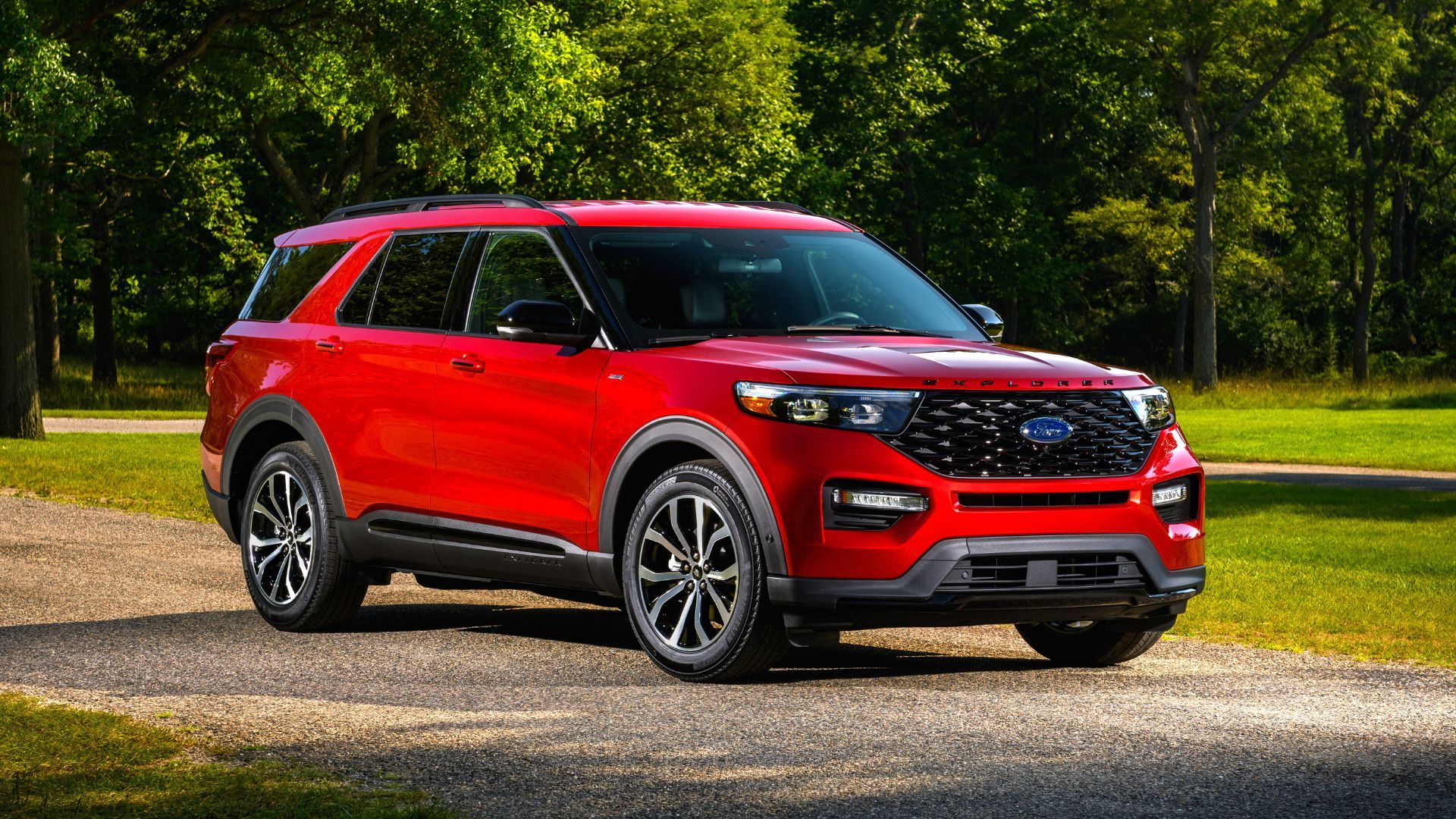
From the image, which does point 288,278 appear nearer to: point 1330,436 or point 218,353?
point 218,353

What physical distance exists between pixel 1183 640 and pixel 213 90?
79.0ft

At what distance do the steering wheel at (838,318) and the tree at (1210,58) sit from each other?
132 ft

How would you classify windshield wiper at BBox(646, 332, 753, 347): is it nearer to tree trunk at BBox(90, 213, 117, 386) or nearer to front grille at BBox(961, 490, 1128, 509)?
front grille at BBox(961, 490, 1128, 509)

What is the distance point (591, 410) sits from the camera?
25.5ft

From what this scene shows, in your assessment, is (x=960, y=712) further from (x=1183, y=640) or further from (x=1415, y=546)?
(x=1415, y=546)

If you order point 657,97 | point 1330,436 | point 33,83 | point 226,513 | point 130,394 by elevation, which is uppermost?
point 657,97

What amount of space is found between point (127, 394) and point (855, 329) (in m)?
34.5

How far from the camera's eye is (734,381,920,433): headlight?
22.9 feet

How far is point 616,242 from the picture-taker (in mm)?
8320

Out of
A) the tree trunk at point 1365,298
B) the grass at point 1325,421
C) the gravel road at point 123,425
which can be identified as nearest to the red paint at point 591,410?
the grass at point 1325,421

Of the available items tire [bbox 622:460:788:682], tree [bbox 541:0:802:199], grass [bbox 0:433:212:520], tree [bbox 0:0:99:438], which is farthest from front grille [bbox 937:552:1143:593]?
tree [bbox 541:0:802:199]

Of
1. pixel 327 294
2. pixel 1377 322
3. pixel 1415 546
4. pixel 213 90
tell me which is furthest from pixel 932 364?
pixel 1377 322

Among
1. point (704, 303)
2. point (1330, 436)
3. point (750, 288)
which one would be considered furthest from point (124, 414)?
point (704, 303)

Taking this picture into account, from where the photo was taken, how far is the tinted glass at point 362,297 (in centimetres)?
918
